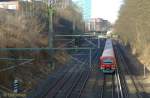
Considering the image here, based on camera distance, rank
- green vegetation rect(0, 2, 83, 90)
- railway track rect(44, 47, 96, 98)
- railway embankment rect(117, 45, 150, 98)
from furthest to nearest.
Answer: green vegetation rect(0, 2, 83, 90) < railway embankment rect(117, 45, 150, 98) < railway track rect(44, 47, 96, 98)

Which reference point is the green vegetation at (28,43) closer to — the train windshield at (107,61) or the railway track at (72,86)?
the railway track at (72,86)

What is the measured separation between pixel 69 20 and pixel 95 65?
2873 cm

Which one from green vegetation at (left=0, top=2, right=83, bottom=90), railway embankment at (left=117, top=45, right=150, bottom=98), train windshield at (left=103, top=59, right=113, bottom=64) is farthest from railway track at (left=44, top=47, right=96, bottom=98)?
railway embankment at (left=117, top=45, right=150, bottom=98)

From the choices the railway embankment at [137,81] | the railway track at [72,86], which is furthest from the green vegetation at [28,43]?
the railway embankment at [137,81]

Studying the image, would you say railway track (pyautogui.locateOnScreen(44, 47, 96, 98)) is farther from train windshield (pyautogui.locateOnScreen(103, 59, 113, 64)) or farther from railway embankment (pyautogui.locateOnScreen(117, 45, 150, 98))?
railway embankment (pyautogui.locateOnScreen(117, 45, 150, 98))

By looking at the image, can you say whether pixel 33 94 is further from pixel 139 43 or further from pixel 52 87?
pixel 139 43

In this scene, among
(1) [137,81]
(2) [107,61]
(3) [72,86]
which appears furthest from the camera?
(2) [107,61]

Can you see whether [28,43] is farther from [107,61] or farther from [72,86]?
[72,86]

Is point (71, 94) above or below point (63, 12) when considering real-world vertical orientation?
below

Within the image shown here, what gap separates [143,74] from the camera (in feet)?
152

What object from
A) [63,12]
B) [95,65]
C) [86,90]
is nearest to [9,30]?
[86,90]

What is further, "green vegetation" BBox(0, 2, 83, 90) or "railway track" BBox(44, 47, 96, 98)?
"green vegetation" BBox(0, 2, 83, 90)

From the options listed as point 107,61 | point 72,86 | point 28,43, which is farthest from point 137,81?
point 28,43

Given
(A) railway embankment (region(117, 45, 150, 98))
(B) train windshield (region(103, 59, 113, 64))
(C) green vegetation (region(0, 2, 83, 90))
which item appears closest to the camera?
(A) railway embankment (region(117, 45, 150, 98))
